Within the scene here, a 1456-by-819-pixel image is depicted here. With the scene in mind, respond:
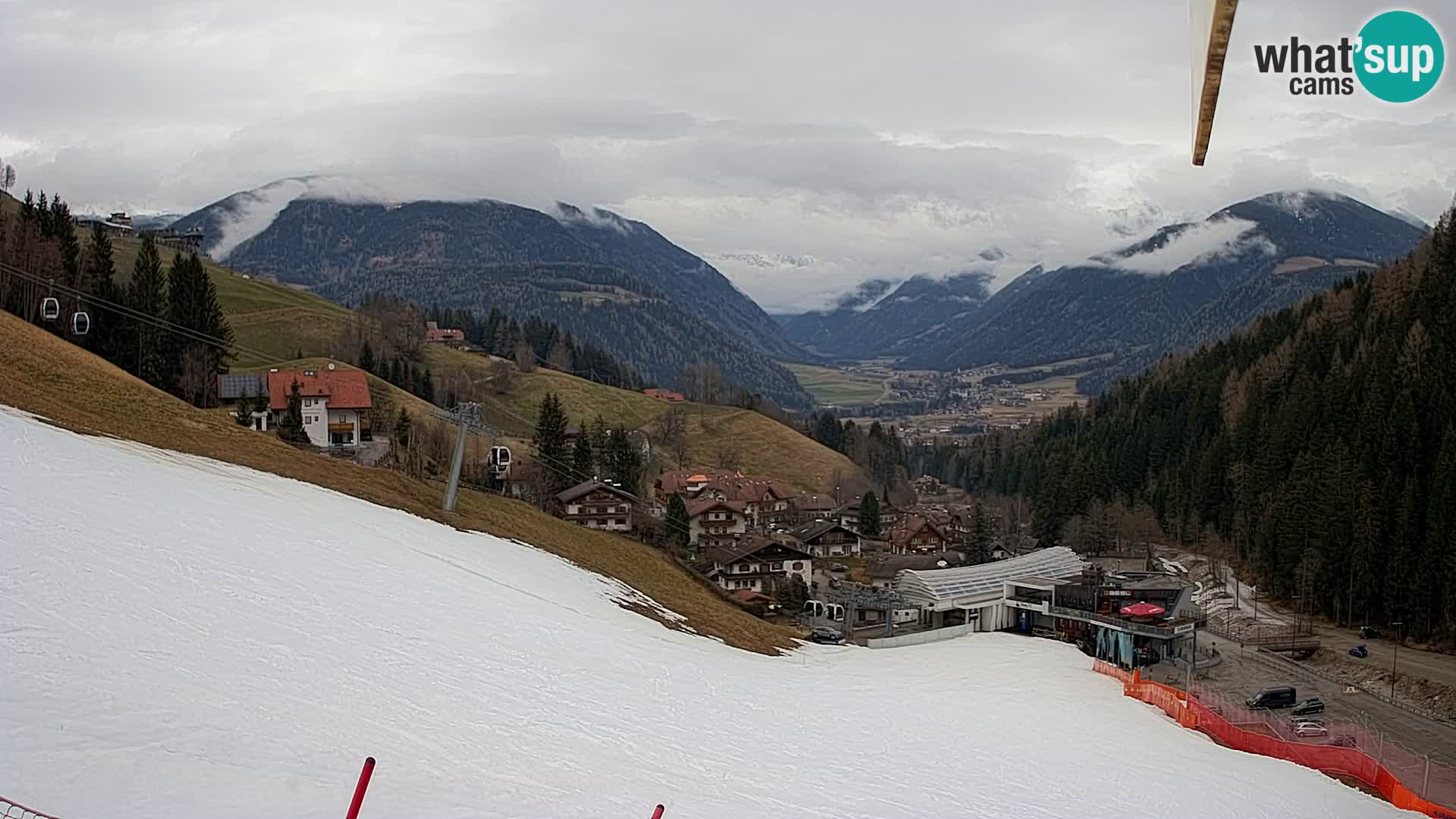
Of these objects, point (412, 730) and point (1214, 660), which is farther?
point (1214, 660)

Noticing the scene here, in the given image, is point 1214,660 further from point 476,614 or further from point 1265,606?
point 476,614

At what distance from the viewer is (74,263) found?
60094 millimetres

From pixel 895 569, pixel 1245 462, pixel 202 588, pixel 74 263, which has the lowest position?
pixel 895 569

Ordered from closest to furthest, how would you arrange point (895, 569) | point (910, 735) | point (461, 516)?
1. point (910, 735)
2. point (461, 516)
3. point (895, 569)

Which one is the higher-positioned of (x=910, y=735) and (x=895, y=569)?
(x=910, y=735)

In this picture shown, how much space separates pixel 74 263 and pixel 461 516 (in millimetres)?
42755

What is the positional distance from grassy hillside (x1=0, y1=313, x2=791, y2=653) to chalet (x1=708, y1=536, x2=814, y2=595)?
30.5 m

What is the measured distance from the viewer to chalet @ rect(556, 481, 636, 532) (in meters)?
70.9

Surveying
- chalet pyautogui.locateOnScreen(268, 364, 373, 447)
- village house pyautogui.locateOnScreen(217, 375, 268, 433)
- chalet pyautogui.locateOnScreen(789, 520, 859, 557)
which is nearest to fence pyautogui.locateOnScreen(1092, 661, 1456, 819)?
chalet pyautogui.locateOnScreen(789, 520, 859, 557)

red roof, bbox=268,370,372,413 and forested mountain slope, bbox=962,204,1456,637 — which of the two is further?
red roof, bbox=268,370,372,413

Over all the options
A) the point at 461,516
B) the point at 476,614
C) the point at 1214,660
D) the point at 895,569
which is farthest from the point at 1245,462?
the point at 476,614

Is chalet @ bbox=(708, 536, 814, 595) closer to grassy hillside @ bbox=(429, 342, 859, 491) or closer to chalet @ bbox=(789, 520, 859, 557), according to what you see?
chalet @ bbox=(789, 520, 859, 557)

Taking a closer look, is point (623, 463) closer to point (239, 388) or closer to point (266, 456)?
point (239, 388)

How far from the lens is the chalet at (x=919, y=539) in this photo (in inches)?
3381
